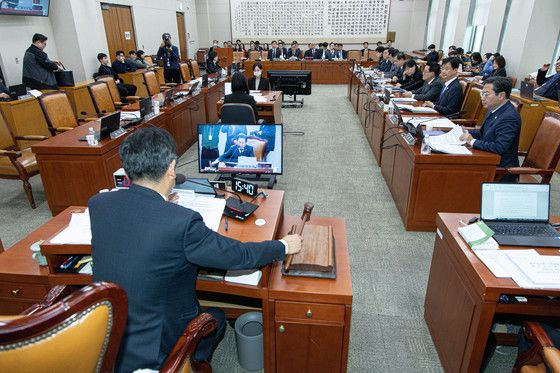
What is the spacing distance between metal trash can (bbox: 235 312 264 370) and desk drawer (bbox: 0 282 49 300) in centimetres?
93

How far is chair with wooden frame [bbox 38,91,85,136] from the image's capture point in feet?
11.4

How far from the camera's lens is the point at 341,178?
3986 mm

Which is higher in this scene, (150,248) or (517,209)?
(150,248)

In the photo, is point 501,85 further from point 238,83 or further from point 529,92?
point 529,92

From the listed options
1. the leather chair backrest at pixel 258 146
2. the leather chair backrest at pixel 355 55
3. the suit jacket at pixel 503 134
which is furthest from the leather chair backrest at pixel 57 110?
the leather chair backrest at pixel 355 55

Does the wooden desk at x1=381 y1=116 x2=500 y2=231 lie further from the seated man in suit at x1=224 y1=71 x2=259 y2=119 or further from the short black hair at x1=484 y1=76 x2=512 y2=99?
the seated man in suit at x1=224 y1=71 x2=259 y2=119

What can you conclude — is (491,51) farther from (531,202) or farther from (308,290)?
(308,290)

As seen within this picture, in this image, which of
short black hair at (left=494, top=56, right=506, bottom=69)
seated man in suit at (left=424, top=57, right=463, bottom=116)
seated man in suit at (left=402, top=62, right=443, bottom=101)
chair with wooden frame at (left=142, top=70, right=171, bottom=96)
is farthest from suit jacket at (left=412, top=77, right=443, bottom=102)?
chair with wooden frame at (left=142, top=70, right=171, bottom=96)

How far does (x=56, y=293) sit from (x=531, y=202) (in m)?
2.05

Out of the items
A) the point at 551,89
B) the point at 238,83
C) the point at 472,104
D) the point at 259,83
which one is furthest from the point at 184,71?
the point at 551,89

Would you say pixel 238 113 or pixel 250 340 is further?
pixel 238 113

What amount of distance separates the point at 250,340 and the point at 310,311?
1.41ft

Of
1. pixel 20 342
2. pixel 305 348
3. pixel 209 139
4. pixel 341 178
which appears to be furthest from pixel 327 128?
pixel 20 342

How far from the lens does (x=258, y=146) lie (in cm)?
213
